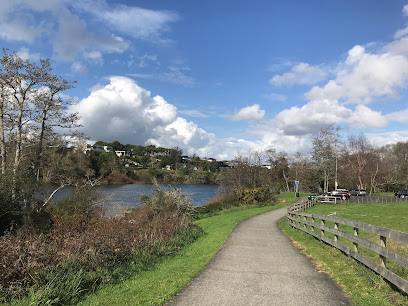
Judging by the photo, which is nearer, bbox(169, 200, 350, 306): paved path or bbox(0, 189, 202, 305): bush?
bbox(169, 200, 350, 306): paved path

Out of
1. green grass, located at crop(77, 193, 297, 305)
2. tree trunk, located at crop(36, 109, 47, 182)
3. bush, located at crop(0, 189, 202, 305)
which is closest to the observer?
green grass, located at crop(77, 193, 297, 305)

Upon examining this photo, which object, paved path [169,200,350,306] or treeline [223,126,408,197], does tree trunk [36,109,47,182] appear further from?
treeline [223,126,408,197]

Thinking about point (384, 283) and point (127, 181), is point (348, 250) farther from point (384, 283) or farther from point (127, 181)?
point (127, 181)

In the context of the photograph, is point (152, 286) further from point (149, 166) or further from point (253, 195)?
point (149, 166)

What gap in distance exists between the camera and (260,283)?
21.0ft

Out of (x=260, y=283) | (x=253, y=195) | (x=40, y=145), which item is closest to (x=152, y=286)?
(x=260, y=283)

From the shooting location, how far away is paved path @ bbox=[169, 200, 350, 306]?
17.8ft

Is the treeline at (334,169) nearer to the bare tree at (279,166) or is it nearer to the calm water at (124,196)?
the bare tree at (279,166)

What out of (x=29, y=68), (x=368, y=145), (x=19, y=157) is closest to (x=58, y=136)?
(x=19, y=157)

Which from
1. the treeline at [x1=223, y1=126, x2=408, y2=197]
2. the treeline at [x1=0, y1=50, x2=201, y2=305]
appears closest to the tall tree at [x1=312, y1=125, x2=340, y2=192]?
the treeline at [x1=223, y1=126, x2=408, y2=197]

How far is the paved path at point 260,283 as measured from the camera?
17.8 feet

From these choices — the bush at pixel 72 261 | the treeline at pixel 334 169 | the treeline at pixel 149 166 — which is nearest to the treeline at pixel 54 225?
the bush at pixel 72 261

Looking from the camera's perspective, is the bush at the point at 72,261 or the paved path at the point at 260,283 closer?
the paved path at the point at 260,283

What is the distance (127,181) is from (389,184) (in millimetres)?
69445
